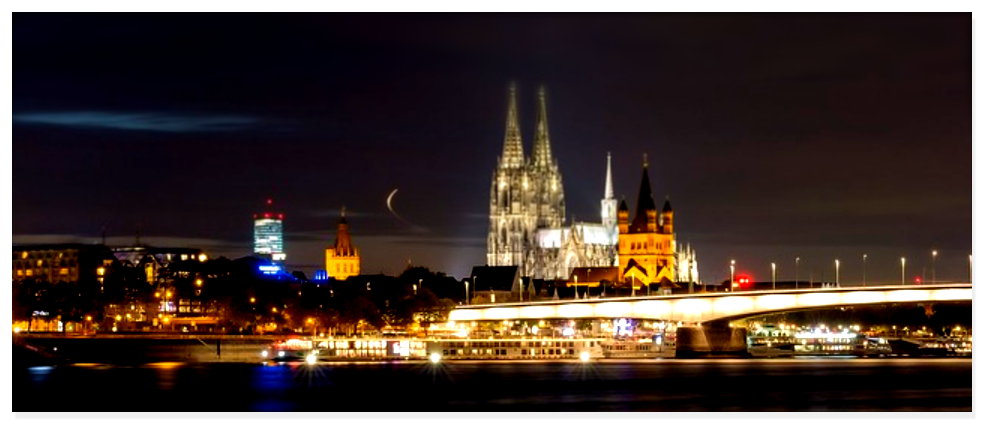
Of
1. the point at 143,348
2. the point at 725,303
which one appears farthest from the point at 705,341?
the point at 143,348

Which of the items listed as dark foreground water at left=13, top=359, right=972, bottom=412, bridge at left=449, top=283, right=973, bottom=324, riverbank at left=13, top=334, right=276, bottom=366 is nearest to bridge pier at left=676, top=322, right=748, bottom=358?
bridge at left=449, top=283, right=973, bottom=324

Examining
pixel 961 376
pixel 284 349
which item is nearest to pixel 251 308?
pixel 284 349

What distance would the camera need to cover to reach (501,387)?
91438 mm

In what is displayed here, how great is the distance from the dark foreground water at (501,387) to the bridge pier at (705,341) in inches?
163

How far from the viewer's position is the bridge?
11169 cm

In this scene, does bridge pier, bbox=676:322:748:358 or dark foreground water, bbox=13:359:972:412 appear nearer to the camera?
dark foreground water, bbox=13:359:972:412

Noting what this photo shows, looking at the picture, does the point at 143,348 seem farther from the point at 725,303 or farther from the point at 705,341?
the point at 725,303

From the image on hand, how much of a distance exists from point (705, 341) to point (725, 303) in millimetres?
5043

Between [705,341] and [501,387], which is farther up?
[705,341]

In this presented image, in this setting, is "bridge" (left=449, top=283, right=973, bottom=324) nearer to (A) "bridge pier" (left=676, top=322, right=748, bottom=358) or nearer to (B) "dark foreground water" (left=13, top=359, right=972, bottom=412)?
(A) "bridge pier" (left=676, top=322, right=748, bottom=358)

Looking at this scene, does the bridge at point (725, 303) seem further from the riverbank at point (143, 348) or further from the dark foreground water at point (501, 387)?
the riverbank at point (143, 348)

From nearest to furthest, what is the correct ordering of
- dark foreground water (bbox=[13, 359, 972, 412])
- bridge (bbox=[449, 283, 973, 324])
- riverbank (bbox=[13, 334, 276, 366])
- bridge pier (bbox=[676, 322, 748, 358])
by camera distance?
dark foreground water (bbox=[13, 359, 972, 412]) → bridge (bbox=[449, 283, 973, 324]) → bridge pier (bbox=[676, 322, 748, 358]) → riverbank (bbox=[13, 334, 276, 366])

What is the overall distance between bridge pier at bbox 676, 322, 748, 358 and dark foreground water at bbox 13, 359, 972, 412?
414 cm

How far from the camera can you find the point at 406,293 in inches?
6909
